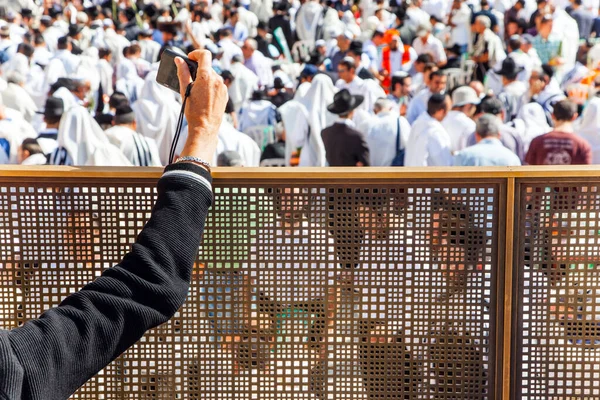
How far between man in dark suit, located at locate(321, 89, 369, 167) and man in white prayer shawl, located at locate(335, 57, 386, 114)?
2.26 metres

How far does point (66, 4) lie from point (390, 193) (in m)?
14.4

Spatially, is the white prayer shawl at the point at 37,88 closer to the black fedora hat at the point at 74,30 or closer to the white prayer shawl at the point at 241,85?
the white prayer shawl at the point at 241,85

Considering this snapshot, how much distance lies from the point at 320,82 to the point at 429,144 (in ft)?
8.58

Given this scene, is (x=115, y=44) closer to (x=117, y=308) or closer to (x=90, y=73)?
(x=90, y=73)

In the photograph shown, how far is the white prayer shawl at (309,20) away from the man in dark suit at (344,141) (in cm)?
801

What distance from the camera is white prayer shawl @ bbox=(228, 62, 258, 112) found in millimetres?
10328

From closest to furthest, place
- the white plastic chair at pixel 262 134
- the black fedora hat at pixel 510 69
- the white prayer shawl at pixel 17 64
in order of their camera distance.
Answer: the white plastic chair at pixel 262 134
the black fedora hat at pixel 510 69
the white prayer shawl at pixel 17 64

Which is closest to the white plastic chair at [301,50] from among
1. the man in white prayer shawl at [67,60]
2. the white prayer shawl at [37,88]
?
the man in white prayer shawl at [67,60]

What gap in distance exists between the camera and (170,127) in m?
8.38

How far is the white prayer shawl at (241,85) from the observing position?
10.3 meters

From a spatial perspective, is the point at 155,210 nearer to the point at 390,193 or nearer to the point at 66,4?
the point at 390,193

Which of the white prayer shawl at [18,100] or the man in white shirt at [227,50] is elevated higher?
the man in white shirt at [227,50]

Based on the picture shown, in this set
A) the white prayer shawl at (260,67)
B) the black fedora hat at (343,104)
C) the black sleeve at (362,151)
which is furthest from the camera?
the white prayer shawl at (260,67)

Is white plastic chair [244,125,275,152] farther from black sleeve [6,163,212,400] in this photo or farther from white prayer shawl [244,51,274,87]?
black sleeve [6,163,212,400]
